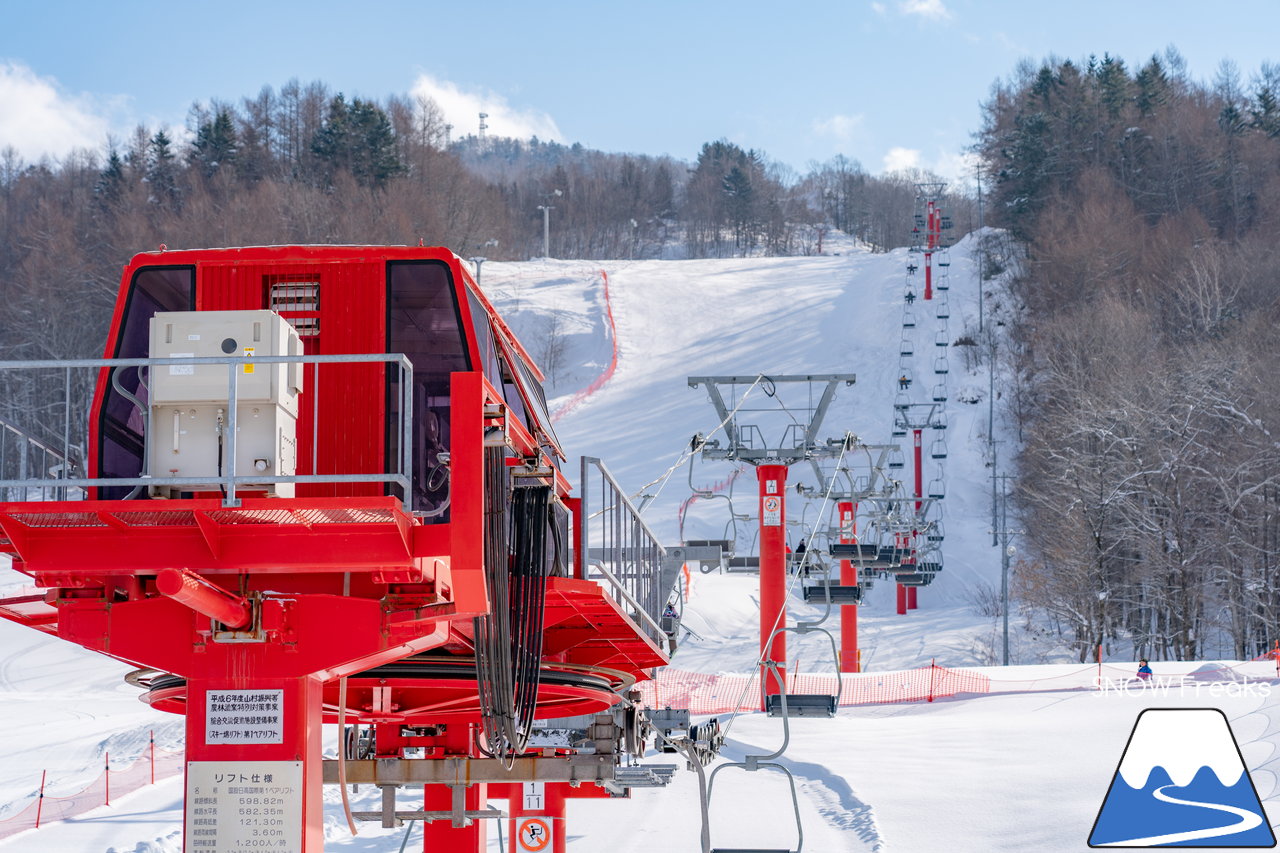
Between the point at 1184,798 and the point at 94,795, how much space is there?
17.6 m

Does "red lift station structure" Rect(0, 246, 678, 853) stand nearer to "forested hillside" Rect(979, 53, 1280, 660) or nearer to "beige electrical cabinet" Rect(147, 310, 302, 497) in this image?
"beige electrical cabinet" Rect(147, 310, 302, 497)

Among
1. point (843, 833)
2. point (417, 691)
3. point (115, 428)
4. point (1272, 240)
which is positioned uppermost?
point (1272, 240)

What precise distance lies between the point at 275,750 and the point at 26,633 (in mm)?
41271

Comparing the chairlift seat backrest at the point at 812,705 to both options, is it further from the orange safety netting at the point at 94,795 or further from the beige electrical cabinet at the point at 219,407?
the orange safety netting at the point at 94,795

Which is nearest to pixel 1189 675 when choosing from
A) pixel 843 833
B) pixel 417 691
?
pixel 843 833

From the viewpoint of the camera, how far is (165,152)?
10938cm

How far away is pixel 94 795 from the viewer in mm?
24000

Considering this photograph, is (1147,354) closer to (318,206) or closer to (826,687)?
(826,687)

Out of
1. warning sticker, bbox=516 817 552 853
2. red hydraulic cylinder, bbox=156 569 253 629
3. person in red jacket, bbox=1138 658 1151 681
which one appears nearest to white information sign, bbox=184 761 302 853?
red hydraulic cylinder, bbox=156 569 253 629

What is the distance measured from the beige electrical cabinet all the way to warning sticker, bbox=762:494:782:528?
2103 cm

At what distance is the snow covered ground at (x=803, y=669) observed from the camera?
68.4 ft

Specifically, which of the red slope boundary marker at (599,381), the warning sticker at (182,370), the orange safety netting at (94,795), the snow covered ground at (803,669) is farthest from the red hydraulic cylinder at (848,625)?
the red slope boundary marker at (599,381)

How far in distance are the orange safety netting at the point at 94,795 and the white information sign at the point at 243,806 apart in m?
15.2

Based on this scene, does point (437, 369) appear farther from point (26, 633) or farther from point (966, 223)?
point (966, 223)
